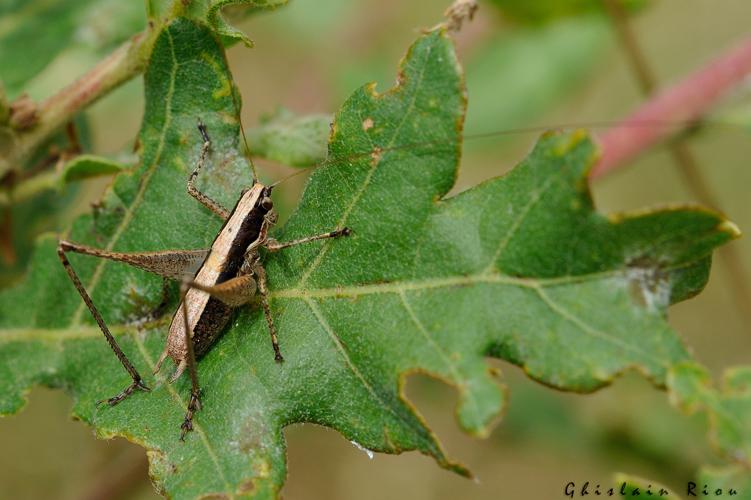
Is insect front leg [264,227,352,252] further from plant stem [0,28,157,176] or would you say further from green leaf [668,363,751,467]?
green leaf [668,363,751,467]

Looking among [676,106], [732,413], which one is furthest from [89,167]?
[676,106]

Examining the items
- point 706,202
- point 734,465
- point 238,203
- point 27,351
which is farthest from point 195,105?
point 706,202

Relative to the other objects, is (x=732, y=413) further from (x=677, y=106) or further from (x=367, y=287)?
(x=677, y=106)

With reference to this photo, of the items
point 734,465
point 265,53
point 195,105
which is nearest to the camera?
point 734,465

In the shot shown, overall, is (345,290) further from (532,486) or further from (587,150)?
(532,486)

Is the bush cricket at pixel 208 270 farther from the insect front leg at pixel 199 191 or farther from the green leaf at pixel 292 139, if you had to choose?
the green leaf at pixel 292 139
